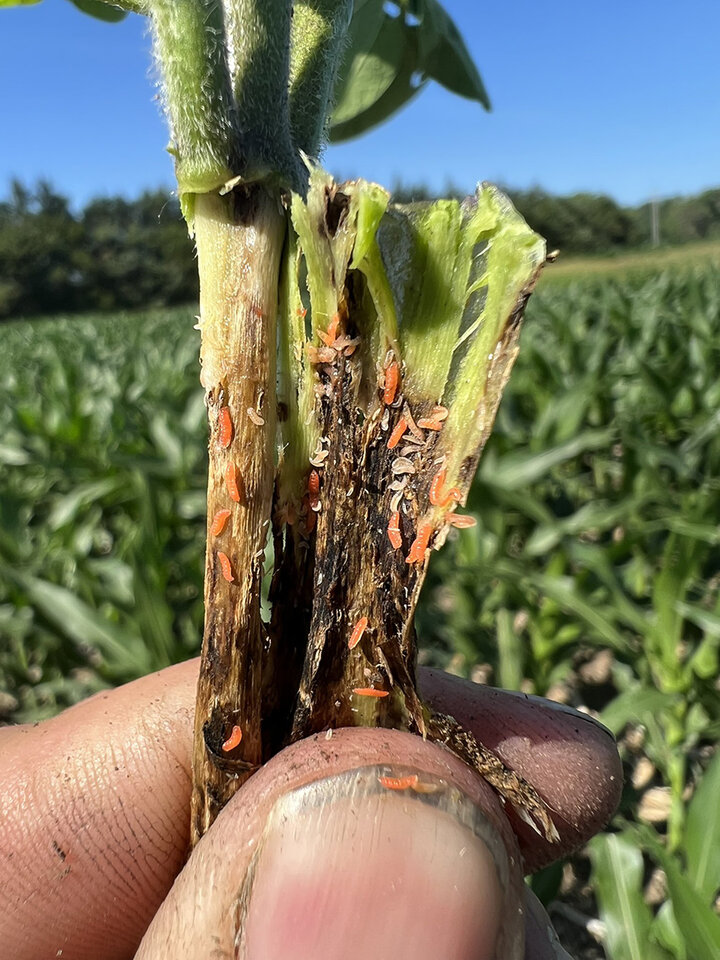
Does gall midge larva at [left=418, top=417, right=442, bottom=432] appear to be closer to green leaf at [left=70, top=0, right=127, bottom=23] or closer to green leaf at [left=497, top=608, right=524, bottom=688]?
green leaf at [left=70, top=0, right=127, bottom=23]

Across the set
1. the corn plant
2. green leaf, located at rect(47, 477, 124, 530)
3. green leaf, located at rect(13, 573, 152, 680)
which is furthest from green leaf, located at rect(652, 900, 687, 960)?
green leaf, located at rect(47, 477, 124, 530)

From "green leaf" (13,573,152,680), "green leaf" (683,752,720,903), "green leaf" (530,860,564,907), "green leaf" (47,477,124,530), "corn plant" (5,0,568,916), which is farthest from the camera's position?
"green leaf" (47,477,124,530)

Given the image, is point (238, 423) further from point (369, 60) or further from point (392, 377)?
point (369, 60)

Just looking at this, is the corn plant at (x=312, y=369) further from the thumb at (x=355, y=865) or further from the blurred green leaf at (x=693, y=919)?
the blurred green leaf at (x=693, y=919)

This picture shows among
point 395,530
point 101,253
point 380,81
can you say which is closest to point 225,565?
point 395,530

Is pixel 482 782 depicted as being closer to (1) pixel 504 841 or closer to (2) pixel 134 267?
(1) pixel 504 841

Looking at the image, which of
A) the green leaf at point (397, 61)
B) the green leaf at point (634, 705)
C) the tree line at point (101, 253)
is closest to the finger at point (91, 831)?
the green leaf at point (397, 61)
